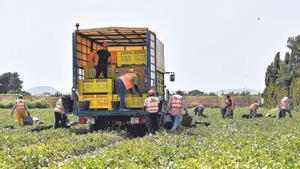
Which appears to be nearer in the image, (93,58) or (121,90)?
(121,90)

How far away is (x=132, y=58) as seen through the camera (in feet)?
76.4

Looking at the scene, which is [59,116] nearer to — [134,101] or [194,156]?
[134,101]

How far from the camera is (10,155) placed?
13539mm

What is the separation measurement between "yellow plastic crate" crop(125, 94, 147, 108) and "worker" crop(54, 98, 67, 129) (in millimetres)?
3854

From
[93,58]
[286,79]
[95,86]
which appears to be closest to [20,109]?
[93,58]

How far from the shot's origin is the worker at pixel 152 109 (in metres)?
21.2

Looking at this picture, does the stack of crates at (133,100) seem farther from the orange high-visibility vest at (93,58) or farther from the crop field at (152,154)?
the crop field at (152,154)

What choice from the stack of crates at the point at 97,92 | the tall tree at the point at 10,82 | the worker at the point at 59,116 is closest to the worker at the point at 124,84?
the stack of crates at the point at 97,92

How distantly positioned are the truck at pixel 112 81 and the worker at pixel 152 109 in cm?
38

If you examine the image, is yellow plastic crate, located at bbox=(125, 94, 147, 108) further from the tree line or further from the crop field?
the tree line

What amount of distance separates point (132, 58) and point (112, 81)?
145cm

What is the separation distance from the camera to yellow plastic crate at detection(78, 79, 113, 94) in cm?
2217

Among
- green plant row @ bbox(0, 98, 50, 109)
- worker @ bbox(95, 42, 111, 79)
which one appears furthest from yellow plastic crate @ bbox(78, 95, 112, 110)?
green plant row @ bbox(0, 98, 50, 109)

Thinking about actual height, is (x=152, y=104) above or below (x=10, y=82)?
below
